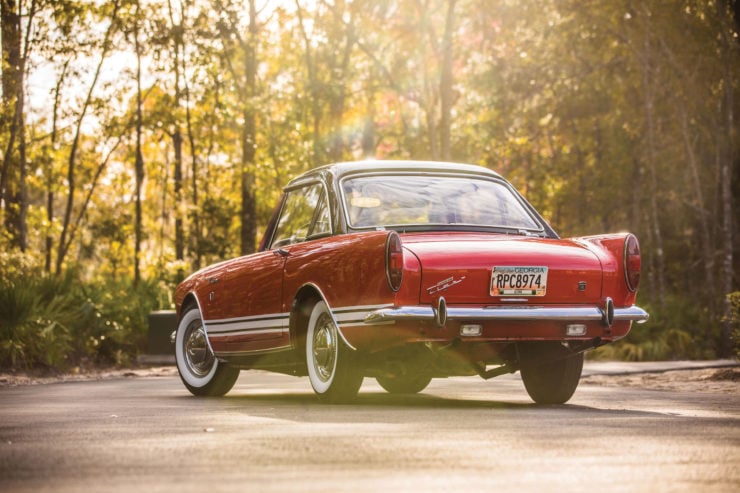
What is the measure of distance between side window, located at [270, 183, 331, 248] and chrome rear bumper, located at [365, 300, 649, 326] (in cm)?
148

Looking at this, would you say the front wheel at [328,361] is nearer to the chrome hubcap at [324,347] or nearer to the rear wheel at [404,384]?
the chrome hubcap at [324,347]

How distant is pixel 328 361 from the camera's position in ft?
32.1

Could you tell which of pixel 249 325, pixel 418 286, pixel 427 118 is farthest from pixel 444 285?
pixel 427 118

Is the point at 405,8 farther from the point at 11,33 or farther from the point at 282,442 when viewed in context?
the point at 282,442

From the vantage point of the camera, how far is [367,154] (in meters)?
36.5

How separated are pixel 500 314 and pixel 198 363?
4125 millimetres

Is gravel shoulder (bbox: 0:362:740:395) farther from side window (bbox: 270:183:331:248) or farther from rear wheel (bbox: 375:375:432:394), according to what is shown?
side window (bbox: 270:183:331:248)

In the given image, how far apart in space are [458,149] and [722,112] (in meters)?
9.97

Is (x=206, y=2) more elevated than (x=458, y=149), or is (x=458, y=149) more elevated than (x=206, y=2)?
(x=206, y=2)

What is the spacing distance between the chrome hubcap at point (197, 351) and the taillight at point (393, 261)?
11.6 ft

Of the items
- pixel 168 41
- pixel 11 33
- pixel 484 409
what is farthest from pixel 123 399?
pixel 168 41

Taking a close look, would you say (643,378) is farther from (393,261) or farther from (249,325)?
(393,261)

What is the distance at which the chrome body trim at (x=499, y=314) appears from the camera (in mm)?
8688

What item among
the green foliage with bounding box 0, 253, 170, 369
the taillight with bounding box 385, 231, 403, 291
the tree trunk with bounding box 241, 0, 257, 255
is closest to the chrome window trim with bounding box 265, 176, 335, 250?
the taillight with bounding box 385, 231, 403, 291
